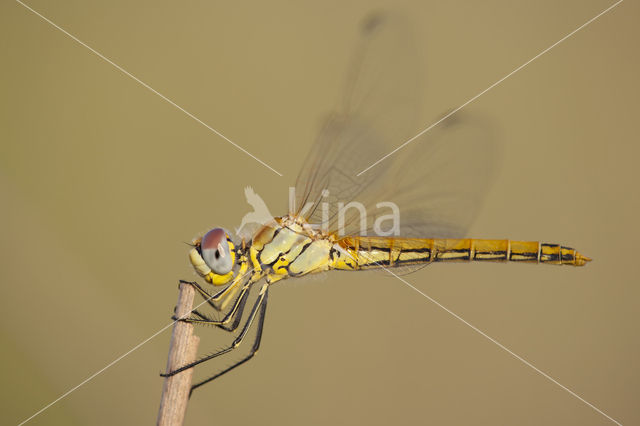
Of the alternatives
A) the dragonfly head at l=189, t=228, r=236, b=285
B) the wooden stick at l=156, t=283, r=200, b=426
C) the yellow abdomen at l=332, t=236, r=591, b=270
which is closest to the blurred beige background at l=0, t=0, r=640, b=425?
the yellow abdomen at l=332, t=236, r=591, b=270

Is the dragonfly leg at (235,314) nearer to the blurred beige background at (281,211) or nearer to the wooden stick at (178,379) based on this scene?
the wooden stick at (178,379)

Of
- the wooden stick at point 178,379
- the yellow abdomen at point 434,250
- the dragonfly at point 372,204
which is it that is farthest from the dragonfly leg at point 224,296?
the yellow abdomen at point 434,250

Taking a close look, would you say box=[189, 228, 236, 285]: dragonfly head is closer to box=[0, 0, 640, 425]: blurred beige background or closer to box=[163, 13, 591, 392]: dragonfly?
box=[163, 13, 591, 392]: dragonfly

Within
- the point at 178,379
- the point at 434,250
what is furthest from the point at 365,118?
the point at 178,379

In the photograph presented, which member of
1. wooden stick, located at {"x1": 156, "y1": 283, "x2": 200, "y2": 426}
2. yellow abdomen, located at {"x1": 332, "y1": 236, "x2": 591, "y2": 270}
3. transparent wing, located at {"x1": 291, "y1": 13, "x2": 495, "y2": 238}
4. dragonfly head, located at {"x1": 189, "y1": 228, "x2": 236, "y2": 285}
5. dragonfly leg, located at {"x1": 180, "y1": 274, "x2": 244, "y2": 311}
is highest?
transparent wing, located at {"x1": 291, "y1": 13, "x2": 495, "y2": 238}

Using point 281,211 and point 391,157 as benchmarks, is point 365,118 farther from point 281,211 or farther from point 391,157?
point 281,211
